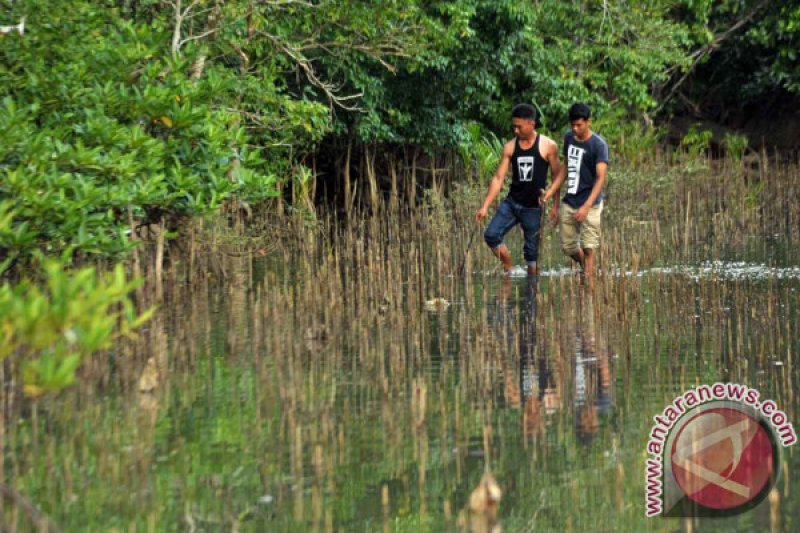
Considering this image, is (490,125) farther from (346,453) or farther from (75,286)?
(75,286)

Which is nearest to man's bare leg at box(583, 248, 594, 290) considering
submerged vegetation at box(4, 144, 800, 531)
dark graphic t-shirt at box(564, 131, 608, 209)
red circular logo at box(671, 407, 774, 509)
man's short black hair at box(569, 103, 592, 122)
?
submerged vegetation at box(4, 144, 800, 531)

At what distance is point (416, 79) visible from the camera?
19.4 m

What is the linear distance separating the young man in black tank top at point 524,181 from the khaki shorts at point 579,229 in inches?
9.3

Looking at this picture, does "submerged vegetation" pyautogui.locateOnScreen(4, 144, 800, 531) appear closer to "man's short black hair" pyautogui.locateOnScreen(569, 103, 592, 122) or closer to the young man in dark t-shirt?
the young man in dark t-shirt

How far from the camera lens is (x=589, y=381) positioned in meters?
7.09

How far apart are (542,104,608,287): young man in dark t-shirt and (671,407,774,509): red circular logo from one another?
5028 mm

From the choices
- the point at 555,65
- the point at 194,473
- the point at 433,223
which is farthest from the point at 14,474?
the point at 555,65

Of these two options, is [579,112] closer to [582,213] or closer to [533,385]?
[582,213]

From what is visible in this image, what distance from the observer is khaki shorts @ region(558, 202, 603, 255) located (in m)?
11.5

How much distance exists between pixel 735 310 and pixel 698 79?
2047 centimetres

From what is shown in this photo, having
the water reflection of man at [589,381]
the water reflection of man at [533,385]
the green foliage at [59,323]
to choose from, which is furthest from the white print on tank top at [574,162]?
the green foliage at [59,323]

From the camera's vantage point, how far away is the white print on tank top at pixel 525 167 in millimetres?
11414

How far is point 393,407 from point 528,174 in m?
5.31

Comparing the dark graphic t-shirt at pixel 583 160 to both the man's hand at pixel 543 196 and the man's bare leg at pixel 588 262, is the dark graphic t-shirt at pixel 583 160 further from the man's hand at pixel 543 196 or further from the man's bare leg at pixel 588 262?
the man's bare leg at pixel 588 262
